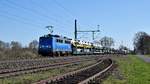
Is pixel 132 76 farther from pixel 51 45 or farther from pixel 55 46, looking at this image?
pixel 55 46

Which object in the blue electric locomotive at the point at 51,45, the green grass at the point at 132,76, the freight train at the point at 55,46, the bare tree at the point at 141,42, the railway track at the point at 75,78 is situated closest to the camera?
the railway track at the point at 75,78

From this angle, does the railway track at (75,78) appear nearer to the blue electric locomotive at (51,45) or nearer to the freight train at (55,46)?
the blue electric locomotive at (51,45)

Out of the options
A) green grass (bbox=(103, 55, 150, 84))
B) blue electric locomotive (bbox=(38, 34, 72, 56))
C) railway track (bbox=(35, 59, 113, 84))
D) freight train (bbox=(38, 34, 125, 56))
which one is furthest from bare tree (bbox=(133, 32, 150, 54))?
railway track (bbox=(35, 59, 113, 84))

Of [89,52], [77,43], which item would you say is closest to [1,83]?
[77,43]

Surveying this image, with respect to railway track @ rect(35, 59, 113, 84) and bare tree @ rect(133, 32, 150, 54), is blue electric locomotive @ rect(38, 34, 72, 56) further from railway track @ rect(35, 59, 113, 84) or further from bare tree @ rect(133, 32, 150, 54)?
bare tree @ rect(133, 32, 150, 54)

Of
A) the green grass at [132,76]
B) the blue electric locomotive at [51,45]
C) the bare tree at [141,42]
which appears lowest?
the green grass at [132,76]

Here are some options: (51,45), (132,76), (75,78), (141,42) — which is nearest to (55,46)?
(51,45)

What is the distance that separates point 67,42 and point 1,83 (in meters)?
49.7

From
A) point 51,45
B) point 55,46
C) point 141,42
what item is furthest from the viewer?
point 141,42

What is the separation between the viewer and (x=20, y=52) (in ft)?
189

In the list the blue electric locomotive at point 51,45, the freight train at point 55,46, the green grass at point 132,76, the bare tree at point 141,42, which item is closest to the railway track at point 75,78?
the green grass at point 132,76

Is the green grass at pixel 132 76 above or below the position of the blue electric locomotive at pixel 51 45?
below

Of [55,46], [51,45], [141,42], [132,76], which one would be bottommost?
[132,76]

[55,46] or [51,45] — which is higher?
[51,45]
